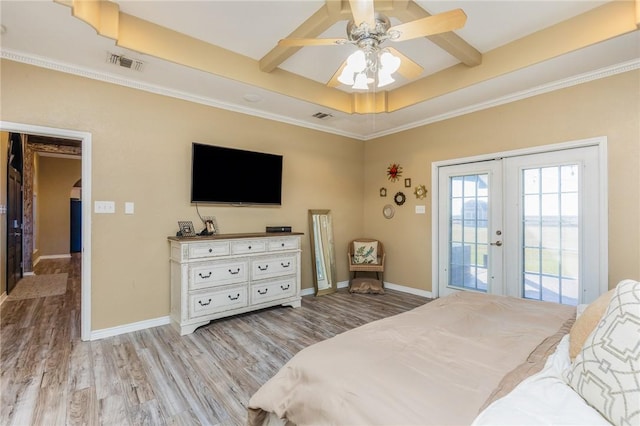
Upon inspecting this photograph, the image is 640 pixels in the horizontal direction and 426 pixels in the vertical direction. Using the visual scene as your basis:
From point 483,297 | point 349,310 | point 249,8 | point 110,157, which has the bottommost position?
point 349,310

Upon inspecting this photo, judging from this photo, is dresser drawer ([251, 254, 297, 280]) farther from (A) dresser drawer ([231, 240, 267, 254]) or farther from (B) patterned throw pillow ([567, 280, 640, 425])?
(B) patterned throw pillow ([567, 280, 640, 425])

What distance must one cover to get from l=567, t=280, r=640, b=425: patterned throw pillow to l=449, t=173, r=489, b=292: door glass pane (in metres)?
3.00

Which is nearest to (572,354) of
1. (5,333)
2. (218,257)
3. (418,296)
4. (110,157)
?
(218,257)

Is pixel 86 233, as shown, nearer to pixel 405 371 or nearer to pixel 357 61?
pixel 357 61

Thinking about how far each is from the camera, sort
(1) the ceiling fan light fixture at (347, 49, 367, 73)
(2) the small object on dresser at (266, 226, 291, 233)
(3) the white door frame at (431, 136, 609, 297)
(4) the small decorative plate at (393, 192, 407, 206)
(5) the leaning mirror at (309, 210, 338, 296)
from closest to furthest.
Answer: (1) the ceiling fan light fixture at (347, 49, 367, 73)
(3) the white door frame at (431, 136, 609, 297)
(2) the small object on dresser at (266, 226, 291, 233)
(5) the leaning mirror at (309, 210, 338, 296)
(4) the small decorative plate at (393, 192, 407, 206)

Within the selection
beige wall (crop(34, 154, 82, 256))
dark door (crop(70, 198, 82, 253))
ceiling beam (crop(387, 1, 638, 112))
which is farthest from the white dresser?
dark door (crop(70, 198, 82, 253))

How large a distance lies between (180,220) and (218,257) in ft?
2.18

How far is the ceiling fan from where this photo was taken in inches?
71.7

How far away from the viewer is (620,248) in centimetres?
287

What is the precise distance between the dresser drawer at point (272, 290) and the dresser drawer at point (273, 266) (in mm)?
93

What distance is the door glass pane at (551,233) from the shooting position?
3.18 m

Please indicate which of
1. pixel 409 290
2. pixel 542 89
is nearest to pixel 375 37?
pixel 542 89

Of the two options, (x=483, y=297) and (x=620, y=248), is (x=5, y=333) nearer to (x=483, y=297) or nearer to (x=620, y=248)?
(x=483, y=297)

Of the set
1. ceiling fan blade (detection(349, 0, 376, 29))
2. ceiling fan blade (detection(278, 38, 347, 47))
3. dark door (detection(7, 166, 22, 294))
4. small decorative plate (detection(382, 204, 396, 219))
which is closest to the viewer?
ceiling fan blade (detection(349, 0, 376, 29))
